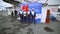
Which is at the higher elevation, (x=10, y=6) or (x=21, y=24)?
(x=10, y=6)

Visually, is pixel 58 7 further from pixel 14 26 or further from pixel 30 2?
pixel 14 26

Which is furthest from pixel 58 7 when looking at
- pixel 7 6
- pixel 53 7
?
pixel 7 6

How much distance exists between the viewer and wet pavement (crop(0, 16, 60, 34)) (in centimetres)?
124

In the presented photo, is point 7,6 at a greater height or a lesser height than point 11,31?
greater

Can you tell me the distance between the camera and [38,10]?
50.3 inches

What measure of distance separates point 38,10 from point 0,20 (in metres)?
0.50

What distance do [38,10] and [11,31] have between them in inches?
16.2

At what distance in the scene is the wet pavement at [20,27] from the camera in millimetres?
1241

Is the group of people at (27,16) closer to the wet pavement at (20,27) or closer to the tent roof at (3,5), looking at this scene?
the wet pavement at (20,27)

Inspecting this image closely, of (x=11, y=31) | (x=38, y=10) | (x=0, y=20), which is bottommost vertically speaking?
(x=11, y=31)

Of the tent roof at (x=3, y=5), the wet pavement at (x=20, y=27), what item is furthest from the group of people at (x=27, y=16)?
the tent roof at (x=3, y=5)

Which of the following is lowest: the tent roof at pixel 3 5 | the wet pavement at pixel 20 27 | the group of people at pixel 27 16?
the wet pavement at pixel 20 27

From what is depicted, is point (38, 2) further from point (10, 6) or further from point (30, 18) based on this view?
point (10, 6)

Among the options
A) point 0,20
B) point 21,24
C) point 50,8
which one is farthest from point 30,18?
point 0,20
